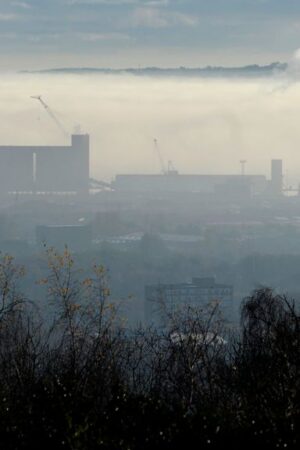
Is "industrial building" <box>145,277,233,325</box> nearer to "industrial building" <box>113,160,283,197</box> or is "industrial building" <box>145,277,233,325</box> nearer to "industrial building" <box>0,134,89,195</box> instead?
"industrial building" <box>0,134,89,195</box>

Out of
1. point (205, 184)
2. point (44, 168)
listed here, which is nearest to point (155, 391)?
point (44, 168)

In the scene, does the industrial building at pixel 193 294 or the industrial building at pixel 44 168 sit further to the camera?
the industrial building at pixel 44 168

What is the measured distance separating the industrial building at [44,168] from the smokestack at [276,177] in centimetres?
2307

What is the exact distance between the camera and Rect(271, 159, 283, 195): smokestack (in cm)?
16912

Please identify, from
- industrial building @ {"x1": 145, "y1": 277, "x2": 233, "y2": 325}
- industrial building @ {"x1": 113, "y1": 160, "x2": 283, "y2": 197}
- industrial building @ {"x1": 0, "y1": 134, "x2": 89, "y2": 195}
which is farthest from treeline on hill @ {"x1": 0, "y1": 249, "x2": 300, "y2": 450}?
industrial building @ {"x1": 113, "y1": 160, "x2": 283, "y2": 197}

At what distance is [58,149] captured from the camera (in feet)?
527

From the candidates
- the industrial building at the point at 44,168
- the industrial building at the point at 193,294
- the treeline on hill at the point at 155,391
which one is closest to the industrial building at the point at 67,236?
the industrial building at the point at 193,294

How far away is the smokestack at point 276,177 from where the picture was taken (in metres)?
169

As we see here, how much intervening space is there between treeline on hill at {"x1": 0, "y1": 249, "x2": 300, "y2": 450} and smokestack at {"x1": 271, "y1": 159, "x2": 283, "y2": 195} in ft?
496

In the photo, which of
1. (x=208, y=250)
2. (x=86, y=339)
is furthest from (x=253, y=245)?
(x=86, y=339)

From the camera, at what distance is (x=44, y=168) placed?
534ft

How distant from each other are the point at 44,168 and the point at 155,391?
14963 cm

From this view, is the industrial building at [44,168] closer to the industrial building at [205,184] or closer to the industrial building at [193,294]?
the industrial building at [205,184]

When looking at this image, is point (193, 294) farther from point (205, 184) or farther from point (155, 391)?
point (205, 184)
